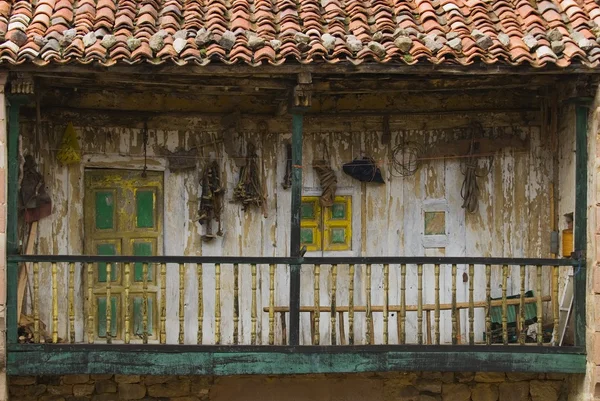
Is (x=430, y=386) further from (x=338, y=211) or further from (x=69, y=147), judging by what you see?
(x=69, y=147)

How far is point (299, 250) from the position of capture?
368 inches

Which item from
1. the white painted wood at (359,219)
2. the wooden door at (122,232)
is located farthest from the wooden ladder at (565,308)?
the wooden door at (122,232)

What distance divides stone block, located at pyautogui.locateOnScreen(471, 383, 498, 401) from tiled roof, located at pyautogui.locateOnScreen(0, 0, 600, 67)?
338 centimetres

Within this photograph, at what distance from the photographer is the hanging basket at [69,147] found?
10.6 meters

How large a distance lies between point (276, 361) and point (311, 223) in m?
2.05

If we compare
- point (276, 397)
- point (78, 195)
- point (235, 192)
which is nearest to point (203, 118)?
point (235, 192)

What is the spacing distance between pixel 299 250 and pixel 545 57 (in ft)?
8.86

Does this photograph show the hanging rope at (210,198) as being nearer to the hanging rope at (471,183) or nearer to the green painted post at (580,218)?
the hanging rope at (471,183)

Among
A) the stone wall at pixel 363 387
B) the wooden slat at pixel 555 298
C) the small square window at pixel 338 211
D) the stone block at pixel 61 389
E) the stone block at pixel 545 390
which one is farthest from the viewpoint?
the small square window at pixel 338 211

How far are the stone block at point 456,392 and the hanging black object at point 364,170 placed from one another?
87.2 inches

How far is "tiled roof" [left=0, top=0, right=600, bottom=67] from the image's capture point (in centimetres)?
879

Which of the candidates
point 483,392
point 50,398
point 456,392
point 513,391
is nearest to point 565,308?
point 513,391

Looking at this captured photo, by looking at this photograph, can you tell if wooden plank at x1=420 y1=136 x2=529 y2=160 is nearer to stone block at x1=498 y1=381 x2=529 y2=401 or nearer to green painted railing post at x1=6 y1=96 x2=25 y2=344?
stone block at x1=498 y1=381 x2=529 y2=401

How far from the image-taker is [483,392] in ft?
34.3
